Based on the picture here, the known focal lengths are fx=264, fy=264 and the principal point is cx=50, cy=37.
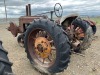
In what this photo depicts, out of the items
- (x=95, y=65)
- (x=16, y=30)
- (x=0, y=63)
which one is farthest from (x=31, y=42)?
(x=0, y=63)

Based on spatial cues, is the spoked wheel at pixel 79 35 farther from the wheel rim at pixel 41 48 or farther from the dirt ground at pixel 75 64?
the wheel rim at pixel 41 48

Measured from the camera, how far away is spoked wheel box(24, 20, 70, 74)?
211 inches

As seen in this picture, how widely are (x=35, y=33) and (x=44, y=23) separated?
610mm

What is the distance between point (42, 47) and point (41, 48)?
5cm

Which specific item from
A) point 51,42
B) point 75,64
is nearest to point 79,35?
point 75,64

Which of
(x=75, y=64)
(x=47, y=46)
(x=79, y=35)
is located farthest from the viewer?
(x=79, y=35)

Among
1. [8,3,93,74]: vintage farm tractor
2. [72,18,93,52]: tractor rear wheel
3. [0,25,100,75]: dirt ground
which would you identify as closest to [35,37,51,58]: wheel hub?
[8,3,93,74]: vintage farm tractor

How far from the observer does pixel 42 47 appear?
5809 millimetres

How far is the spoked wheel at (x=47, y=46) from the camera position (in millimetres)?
5348

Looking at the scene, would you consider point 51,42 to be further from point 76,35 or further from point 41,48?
point 76,35

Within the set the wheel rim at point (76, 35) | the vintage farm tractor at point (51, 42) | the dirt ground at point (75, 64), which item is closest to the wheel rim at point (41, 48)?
the vintage farm tractor at point (51, 42)

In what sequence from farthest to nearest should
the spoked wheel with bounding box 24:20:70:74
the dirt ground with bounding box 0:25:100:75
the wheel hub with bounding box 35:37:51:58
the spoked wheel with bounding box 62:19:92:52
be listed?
the spoked wheel with bounding box 62:19:92:52
the dirt ground with bounding box 0:25:100:75
the wheel hub with bounding box 35:37:51:58
the spoked wheel with bounding box 24:20:70:74

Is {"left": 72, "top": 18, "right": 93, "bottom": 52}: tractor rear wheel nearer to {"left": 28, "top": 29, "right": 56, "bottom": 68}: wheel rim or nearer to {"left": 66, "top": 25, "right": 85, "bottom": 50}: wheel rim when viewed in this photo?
{"left": 66, "top": 25, "right": 85, "bottom": 50}: wheel rim

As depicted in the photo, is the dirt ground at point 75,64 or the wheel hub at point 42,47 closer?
the wheel hub at point 42,47
